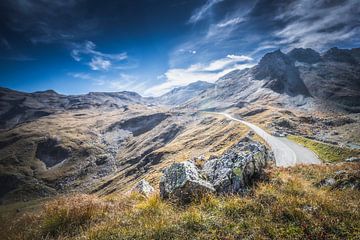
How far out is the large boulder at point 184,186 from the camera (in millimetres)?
8600

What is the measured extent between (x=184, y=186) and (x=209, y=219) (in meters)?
2.37

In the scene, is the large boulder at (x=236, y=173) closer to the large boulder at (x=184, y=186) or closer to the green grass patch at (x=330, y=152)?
the large boulder at (x=184, y=186)

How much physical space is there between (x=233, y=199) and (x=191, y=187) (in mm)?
1806

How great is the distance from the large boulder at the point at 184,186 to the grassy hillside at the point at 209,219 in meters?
0.61

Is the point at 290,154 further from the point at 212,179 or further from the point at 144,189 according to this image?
the point at 144,189

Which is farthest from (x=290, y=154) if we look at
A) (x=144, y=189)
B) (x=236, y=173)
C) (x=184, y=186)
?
(x=184, y=186)

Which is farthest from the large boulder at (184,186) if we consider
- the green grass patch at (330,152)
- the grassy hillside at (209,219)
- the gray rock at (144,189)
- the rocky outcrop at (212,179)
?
the green grass patch at (330,152)

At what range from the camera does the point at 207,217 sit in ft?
22.1

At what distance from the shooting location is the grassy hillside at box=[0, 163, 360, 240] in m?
5.91

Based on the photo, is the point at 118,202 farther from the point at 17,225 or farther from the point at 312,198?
the point at 312,198

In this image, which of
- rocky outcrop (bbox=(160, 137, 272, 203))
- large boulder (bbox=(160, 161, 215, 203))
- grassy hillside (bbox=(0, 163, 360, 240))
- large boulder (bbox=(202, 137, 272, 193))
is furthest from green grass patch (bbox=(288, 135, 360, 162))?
large boulder (bbox=(160, 161, 215, 203))

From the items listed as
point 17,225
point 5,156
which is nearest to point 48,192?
point 5,156

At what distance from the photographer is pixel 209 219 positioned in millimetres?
6605

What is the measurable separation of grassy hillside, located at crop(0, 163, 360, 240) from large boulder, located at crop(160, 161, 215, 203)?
61cm
